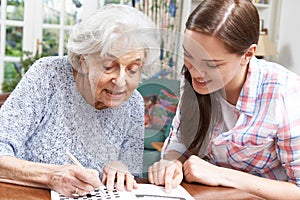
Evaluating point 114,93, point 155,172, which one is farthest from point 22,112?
point 155,172

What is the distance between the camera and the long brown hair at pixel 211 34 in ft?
3.91

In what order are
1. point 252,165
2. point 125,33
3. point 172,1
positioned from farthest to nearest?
1. point 172,1
2. point 252,165
3. point 125,33

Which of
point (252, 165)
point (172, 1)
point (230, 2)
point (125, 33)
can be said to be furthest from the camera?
point (172, 1)

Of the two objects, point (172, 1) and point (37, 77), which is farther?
point (172, 1)

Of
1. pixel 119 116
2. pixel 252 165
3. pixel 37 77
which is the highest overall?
pixel 37 77

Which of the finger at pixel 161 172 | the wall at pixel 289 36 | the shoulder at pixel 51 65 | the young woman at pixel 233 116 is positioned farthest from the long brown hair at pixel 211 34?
the wall at pixel 289 36

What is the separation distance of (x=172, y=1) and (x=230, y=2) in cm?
273

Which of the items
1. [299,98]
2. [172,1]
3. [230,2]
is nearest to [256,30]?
[230,2]

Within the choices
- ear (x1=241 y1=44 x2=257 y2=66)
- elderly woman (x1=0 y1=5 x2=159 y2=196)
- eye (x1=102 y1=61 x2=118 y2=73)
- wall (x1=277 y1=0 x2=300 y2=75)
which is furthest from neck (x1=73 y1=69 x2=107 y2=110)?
wall (x1=277 y1=0 x2=300 y2=75)

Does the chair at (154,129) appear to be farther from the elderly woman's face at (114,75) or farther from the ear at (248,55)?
the ear at (248,55)

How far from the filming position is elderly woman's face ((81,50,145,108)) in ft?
3.55

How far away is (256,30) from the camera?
126 cm

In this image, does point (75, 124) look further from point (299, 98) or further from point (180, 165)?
point (299, 98)

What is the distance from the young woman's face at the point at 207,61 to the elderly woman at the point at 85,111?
0.09 meters
